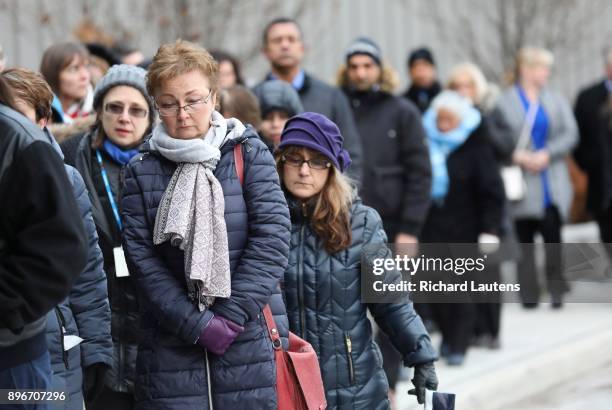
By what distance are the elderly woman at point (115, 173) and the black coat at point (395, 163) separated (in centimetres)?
304

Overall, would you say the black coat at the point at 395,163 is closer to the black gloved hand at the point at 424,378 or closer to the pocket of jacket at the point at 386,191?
the pocket of jacket at the point at 386,191

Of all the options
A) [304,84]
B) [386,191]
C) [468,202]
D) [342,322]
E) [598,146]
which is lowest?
[342,322]

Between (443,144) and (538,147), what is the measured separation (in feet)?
7.78

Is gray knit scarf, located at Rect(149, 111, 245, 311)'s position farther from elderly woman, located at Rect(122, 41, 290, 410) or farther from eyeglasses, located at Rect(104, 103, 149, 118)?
eyeglasses, located at Rect(104, 103, 149, 118)

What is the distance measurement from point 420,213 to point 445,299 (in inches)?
99.6

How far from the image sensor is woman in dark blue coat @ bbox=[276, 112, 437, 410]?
5.82 meters

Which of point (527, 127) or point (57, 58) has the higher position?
point (57, 58)

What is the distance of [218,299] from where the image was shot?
5.14 m

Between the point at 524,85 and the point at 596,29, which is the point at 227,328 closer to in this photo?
the point at 524,85

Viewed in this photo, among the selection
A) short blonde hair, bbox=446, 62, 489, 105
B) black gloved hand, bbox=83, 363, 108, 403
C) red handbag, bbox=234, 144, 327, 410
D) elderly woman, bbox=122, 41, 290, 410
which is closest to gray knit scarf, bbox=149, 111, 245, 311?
elderly woman, bbox=122, 41, 290, 410

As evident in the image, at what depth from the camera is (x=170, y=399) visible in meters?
5.08

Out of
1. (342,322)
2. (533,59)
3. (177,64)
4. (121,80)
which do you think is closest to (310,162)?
(342,322)

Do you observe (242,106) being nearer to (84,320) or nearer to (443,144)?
(84,320)

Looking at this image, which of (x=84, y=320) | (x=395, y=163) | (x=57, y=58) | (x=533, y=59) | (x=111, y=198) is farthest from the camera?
(x=533, y=59)
